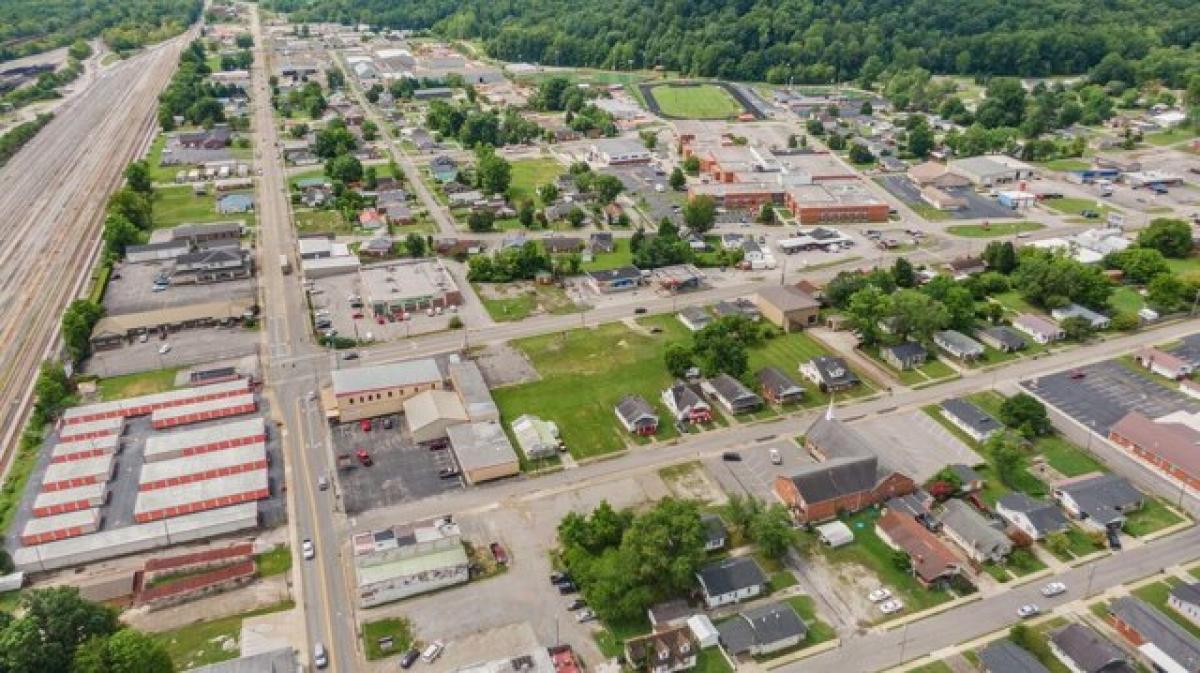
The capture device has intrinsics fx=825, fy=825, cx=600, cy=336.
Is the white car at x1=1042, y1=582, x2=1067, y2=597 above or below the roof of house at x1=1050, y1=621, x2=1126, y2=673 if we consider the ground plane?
below

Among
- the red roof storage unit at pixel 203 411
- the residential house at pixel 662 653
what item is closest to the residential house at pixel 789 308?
the residential house at pixel 662 653

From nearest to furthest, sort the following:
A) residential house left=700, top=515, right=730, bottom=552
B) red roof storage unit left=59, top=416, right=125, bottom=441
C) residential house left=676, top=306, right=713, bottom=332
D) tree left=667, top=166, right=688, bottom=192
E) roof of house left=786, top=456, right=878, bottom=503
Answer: residential house left=700, top=515, right=730, bottom=552 < roof of house left=786, top=456, right=878, bottom=503 < red roof storage unit left=59, top=416, right=125, bottom=441 < residential house left=676, top=306, right=713, bottom=332 < tree left=667, top=166, right=688, bottom=192

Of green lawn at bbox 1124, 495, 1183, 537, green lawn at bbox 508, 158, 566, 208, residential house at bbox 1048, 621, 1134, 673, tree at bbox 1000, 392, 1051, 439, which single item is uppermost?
tree at bbox 1000, 392, 1051, 439

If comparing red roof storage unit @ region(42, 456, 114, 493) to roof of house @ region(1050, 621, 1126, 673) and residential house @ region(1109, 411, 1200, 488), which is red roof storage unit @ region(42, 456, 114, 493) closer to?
roof of house @ region(1050, 621, 1126, 673)

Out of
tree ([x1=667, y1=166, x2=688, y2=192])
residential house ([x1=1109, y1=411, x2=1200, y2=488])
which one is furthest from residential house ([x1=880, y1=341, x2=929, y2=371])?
tree ([x1=667, y1=166, x2=688, y2=192])

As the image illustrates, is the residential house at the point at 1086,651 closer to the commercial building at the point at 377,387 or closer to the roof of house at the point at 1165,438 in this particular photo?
the roof of house at the point at 1165,438

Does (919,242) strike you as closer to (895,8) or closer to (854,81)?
(854,81)
